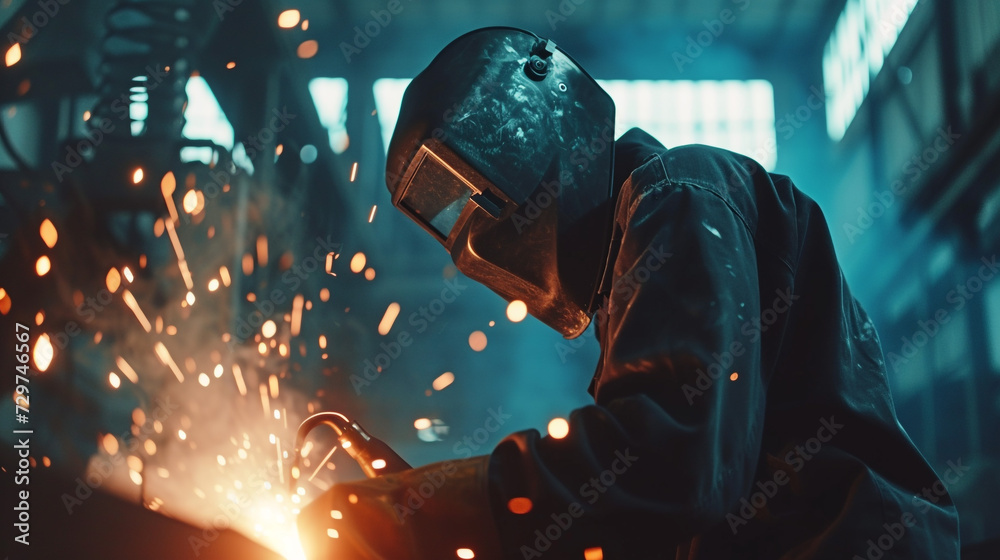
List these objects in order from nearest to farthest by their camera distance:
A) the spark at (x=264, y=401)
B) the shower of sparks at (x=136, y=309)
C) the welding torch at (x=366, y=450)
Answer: the welding torch at (x=366, y=450), the shower of sparks at (x=136, y=309), the spark at (x=264, y=401)

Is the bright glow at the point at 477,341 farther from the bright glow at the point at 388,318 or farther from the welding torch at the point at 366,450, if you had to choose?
the welding torch at the point at 366,450

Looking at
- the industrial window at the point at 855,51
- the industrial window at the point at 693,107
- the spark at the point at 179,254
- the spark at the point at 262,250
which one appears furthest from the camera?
the industrial window at the point at 693,107

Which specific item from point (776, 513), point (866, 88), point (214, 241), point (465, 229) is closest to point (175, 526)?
point (214, 241)

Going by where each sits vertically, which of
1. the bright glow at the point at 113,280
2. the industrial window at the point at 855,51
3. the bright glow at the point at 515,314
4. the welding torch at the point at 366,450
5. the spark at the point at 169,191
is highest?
the industrial window at the point at 855,51

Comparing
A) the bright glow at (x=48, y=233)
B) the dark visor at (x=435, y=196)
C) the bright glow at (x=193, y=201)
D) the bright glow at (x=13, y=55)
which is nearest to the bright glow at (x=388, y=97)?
the bright glow at (x=193, y=201)

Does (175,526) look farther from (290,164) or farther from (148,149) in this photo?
(290,164)

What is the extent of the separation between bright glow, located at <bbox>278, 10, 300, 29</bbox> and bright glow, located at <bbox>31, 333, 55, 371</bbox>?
2.06 metres

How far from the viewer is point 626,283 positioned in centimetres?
91

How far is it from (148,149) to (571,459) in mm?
2014

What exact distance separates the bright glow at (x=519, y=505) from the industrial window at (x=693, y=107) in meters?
3.21

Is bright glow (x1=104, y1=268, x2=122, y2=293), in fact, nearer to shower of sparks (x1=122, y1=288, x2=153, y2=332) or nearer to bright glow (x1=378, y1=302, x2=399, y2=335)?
shower of sparks (x1=122, y1=288, x2=153, y2=332)

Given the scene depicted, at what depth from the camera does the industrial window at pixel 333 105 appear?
3.73 meters

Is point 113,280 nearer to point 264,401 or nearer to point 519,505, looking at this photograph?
point 264,401

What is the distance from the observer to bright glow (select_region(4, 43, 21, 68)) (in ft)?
6.48
